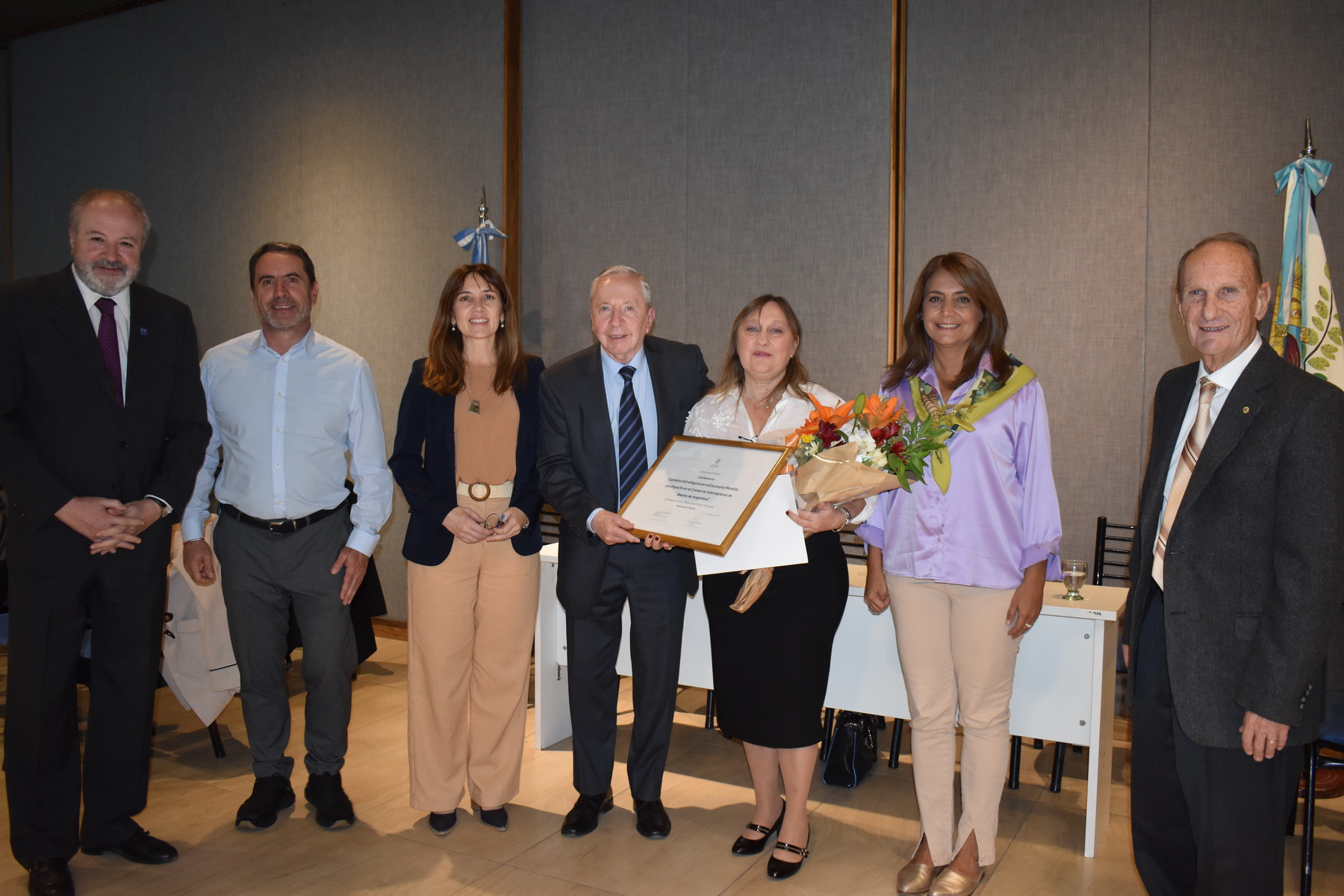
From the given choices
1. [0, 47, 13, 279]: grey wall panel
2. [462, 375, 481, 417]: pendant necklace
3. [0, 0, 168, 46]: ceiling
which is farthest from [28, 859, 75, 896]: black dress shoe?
[0, 47, 13, 279]: grey wall panel

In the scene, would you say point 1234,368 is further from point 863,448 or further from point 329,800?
point 329,800

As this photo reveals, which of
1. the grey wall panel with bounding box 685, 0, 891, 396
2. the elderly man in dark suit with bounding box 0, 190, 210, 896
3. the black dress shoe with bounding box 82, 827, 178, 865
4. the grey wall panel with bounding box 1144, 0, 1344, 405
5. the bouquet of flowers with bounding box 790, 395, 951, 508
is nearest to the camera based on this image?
the bouquet of flowers with bounding box 790, 395, 951, 508

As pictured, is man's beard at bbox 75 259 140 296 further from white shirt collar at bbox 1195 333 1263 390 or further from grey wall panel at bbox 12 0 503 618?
grey wall panel at bbox 12 0 503 618

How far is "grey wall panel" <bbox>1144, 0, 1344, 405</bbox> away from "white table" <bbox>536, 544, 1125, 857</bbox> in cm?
182

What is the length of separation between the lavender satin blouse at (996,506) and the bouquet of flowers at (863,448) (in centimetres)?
15

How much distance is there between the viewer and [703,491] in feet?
9.05

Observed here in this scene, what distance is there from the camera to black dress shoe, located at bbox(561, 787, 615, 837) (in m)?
3.21

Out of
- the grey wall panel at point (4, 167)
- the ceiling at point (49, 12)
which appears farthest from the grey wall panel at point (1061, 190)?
the grey wall panel at point (4, 167)

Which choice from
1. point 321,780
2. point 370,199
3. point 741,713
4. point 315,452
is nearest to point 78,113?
point 370,199

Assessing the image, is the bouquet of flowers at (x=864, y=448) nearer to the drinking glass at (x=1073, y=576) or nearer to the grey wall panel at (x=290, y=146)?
the drinking glass at (x=1073, y=576)

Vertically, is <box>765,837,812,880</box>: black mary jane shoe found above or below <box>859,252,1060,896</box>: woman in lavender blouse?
below

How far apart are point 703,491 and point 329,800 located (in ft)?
5.68

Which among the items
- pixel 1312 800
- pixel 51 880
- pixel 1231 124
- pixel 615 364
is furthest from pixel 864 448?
pixel 1231 124

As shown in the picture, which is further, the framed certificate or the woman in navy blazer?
the woman in navy blazer
